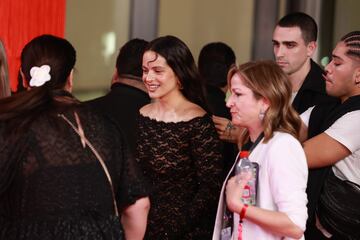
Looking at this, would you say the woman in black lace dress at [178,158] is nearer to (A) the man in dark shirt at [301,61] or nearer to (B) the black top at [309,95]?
(A) the man in dark shirt at [301,61]

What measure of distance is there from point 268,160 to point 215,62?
191 centimetres

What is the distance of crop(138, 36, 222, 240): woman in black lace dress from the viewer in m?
2.64

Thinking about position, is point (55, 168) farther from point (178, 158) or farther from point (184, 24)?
point (184, 24)

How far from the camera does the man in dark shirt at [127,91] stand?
318 centimetres

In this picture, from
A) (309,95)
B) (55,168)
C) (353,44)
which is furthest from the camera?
(309,95)

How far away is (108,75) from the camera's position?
474 centimetres

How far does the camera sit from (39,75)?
6.42 ft

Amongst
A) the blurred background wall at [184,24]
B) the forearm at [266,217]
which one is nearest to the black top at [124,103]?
the blurred background wall at [184,24]

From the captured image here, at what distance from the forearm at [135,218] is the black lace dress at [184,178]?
55 cm

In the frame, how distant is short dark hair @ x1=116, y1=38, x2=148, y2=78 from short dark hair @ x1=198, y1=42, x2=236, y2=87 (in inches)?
23.5

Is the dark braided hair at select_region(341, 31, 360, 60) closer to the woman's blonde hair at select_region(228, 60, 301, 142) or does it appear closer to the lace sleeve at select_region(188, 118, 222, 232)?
the woman's blonde hair at select_region(228, 60, 301, 142)

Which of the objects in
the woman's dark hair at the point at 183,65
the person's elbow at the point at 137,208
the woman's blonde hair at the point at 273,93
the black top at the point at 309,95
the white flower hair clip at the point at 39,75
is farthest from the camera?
the black top at the point at 309,95

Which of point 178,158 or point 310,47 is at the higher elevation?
point 310,47

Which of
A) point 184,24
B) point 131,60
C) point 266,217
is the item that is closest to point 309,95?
point 131,60
